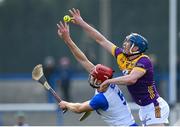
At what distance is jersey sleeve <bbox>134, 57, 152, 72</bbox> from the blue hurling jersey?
37 centimetres

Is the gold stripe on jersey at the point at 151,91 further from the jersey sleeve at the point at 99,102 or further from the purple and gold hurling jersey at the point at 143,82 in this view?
the jersey sleeve at the point at 99,102

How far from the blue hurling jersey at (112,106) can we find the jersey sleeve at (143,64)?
0.37 m

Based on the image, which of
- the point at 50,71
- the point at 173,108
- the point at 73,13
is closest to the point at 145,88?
the point at 73,13

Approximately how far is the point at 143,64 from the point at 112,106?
2.13 ft

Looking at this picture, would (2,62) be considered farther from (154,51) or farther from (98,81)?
(98,81)

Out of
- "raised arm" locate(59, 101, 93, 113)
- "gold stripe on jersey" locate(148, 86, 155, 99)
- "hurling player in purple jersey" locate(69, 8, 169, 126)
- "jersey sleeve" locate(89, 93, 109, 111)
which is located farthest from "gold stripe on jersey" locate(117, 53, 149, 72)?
"raised arm" locate(59, 101, 93, 113)

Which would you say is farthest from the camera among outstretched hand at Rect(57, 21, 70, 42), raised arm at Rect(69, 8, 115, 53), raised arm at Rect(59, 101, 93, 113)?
raised arm at Rect(69, 8, 115, 53)

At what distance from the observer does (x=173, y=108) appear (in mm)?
18750

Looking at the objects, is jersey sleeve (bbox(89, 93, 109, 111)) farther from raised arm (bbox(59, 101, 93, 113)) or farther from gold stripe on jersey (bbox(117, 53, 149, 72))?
gold stripe on jersey (bbox(117, 53, 149, 72))

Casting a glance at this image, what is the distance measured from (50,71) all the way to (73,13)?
39.8 feet

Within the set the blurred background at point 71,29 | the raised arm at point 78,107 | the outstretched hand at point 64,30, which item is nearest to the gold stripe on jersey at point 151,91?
the raised arm at point 78,107

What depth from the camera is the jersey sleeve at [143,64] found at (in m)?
11.1

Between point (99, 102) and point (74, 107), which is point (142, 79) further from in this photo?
point (74, 107)

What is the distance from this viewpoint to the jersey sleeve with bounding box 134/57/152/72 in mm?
11102
